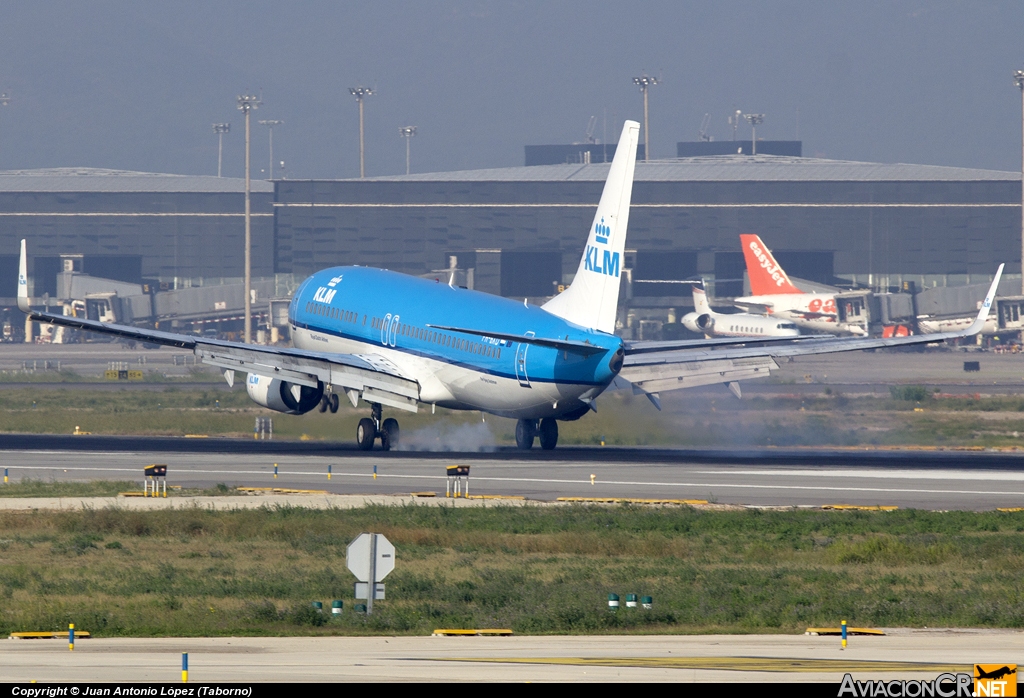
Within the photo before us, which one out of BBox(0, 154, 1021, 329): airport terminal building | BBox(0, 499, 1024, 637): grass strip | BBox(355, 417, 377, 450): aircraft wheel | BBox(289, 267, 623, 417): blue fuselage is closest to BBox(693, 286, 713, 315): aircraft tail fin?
BBox(0, 154, 1021, 329): airport terminal building

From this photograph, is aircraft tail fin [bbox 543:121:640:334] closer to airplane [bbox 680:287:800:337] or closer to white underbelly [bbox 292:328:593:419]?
white underbelly [bbox 292:328:593:419]

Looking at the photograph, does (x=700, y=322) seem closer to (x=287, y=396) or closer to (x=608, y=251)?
(x=287, y=396)

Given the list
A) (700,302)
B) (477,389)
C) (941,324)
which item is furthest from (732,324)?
(477,389)

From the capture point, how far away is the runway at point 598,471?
140 feet

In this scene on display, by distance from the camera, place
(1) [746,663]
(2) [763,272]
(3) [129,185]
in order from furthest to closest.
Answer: (3) [129,185] < (2) [763,272] < (1) [746,663]

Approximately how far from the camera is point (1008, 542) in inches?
1304

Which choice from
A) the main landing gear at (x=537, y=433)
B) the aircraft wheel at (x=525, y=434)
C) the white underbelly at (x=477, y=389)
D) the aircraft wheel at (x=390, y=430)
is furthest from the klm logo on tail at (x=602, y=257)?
the aircraft wheel at (x=390, y=430)

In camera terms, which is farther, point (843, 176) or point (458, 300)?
point (843, 176)

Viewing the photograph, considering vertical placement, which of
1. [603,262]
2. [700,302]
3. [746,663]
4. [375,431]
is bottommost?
[746,663]

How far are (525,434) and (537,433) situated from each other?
1.53ft

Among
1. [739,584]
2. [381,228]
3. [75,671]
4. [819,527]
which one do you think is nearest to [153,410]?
[819,527]

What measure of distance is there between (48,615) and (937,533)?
21043 millimetres

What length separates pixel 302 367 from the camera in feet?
174

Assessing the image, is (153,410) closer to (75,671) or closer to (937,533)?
(937,533)
